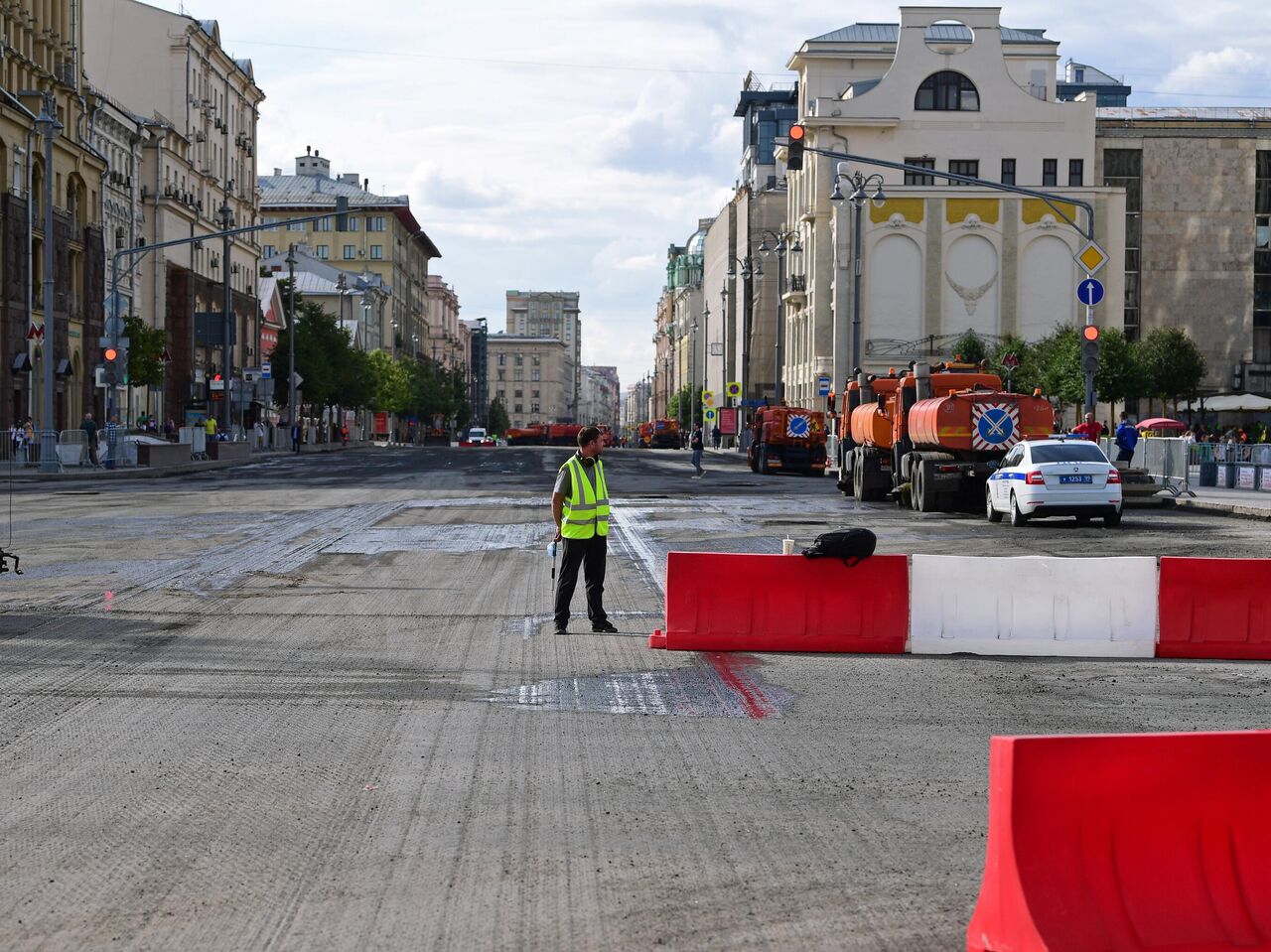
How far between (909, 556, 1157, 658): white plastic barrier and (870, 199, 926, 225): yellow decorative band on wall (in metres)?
70.8

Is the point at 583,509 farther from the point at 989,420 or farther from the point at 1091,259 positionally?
the point at 1091,259

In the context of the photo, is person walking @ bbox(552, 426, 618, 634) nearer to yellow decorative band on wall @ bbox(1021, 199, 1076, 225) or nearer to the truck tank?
the truck tank

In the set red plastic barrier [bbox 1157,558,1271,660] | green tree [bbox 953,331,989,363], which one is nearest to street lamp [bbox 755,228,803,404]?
green tree [bbox 953,331,989,363]

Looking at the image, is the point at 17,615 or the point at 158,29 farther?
the point at 158,29

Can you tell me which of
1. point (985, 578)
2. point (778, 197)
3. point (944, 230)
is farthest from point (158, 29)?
point (985, 578)

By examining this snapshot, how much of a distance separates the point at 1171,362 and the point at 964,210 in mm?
12770

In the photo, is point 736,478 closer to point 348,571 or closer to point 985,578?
point 348,571

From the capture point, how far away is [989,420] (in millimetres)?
30609

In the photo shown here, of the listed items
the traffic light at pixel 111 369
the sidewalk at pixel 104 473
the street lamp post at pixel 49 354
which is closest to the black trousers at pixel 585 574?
the sidewalk at pixel 104 473

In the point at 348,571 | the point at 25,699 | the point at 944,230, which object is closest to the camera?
the point at 25,699

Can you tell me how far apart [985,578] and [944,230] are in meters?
71.9

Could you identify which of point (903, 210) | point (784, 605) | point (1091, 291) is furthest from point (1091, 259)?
point (903, 210)

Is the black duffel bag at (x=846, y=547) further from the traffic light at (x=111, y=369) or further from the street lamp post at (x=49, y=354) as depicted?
the traffic light at (x=111, y=369)

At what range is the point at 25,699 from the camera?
31.1 feet
